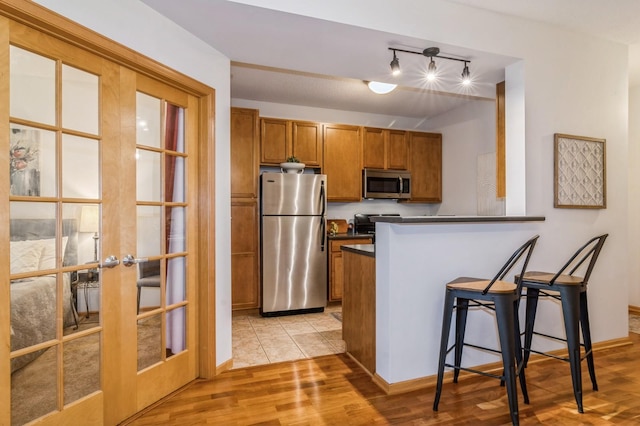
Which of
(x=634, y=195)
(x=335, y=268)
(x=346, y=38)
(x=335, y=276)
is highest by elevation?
(x=346, y=38)

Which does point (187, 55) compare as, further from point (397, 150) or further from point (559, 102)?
point (397, 150)

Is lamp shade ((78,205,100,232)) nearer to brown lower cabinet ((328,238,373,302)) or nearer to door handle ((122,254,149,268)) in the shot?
door handle ((122,254,149,268))

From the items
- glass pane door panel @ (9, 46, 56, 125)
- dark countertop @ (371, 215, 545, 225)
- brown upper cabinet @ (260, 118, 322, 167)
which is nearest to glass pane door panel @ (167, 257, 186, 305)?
glass pane door panel @ (9, 46, 56, 125)

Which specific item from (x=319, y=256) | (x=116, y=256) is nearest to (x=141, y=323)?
(x=116, y=256)

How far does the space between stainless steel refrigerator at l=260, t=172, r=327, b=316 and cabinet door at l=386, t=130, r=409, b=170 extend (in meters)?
1.23

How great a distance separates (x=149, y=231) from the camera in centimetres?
212

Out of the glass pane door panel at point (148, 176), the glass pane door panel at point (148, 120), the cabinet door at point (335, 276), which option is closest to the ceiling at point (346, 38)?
the glass pane door panel at point (148, 120)

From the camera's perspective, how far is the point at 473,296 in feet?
6.30

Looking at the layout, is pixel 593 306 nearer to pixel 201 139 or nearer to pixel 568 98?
pixel 568 98

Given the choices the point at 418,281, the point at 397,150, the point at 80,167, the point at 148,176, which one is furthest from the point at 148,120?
the point at 397,150

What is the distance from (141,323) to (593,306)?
3.54m

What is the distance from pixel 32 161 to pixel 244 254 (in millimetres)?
2579

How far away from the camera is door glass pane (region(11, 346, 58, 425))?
1485 millimetres

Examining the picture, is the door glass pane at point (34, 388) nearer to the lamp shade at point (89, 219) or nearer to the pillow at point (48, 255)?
the pillow at point (48, 255)
